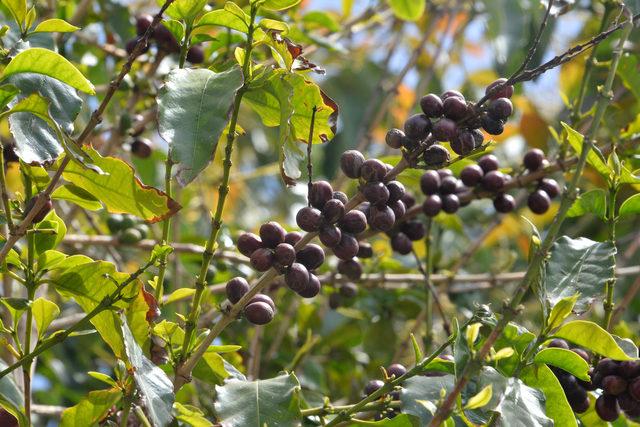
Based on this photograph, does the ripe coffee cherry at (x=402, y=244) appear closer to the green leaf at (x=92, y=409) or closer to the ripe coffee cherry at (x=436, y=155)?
the ripe coffee cherry at (x=436, y=155)

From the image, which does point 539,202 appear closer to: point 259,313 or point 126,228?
point 259,313

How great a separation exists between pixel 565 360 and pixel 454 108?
0.32 m

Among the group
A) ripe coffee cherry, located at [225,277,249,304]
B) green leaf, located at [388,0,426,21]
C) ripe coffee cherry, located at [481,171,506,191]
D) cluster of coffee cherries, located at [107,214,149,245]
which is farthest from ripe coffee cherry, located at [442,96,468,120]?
green leaf, located at [388,0,426,21]

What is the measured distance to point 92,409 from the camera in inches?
43.8

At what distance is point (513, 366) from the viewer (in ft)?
3.60

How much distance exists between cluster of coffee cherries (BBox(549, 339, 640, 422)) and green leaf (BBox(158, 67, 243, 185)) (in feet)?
1.72

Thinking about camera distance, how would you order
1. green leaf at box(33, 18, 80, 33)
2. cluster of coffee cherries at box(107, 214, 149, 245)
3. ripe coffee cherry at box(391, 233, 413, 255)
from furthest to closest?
cluster of coffee cherries at box(107, 214, 149, 245)
ripe coffee cherry at box(391, 233, 413, 255)
green leaf at box(33, 18, 80, 33)

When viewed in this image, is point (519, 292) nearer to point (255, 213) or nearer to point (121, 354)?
point (121, 354)

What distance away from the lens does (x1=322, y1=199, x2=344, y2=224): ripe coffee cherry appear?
1.09m

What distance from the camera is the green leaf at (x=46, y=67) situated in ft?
3.44

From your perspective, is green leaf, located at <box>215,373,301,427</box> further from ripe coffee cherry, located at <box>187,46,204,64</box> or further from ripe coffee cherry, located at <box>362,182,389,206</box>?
ripe coffee cherry, located at <box>187,46,204,64</box>

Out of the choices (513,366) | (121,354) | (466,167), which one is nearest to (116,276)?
(121,354)

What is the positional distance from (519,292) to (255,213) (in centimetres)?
234

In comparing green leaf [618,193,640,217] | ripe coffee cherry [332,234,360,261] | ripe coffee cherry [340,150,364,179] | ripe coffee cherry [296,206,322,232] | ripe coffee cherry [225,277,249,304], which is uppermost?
green leaf [618,193,640,217]
